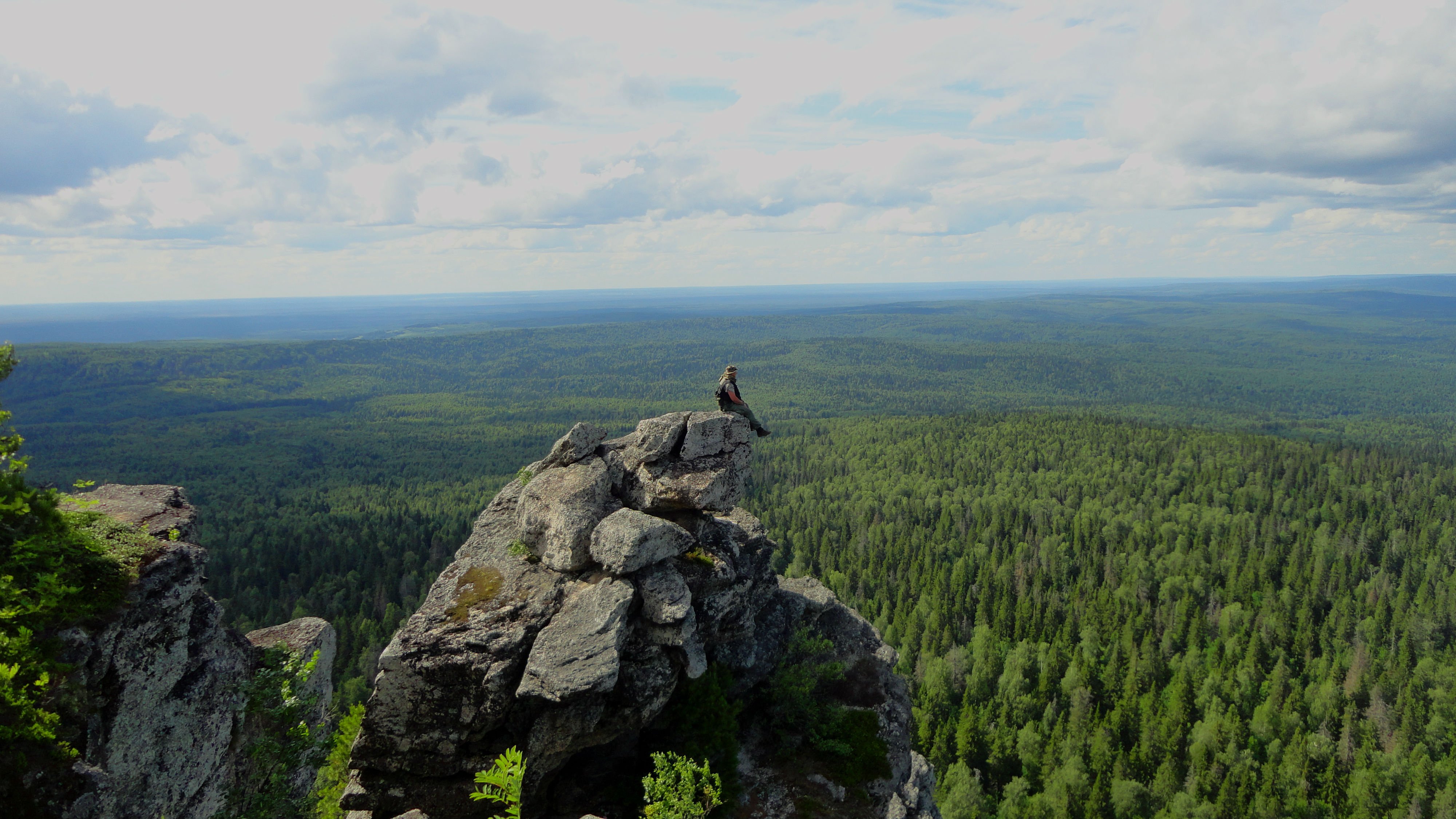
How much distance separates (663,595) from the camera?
28.9 metres

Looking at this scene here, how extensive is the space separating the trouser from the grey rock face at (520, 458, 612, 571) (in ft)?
24.1

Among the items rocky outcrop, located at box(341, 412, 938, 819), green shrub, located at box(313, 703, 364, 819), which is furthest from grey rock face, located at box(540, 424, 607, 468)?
green shrub, located at box(313, 703, 364, 819)

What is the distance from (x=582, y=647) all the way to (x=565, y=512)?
6286 millimetres

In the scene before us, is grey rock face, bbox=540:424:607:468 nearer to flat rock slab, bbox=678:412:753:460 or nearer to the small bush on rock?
flat rock slab, bbox=678:412:753:460

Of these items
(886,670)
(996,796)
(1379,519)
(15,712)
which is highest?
(15,712)

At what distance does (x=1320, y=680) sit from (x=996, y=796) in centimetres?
6303

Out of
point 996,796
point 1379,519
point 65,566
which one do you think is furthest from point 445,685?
point 1379,519

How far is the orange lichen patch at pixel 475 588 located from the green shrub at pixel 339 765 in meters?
5.08

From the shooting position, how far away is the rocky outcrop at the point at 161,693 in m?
17.9

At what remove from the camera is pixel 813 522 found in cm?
17000

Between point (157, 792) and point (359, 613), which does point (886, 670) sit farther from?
point (359, 613)

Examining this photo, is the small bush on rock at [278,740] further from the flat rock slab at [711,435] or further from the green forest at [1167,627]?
the green forest at [1167,627]

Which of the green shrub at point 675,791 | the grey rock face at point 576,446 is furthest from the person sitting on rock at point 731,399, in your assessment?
the green shrub at point 675,791

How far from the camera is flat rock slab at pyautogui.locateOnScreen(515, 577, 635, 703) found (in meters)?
25.6
